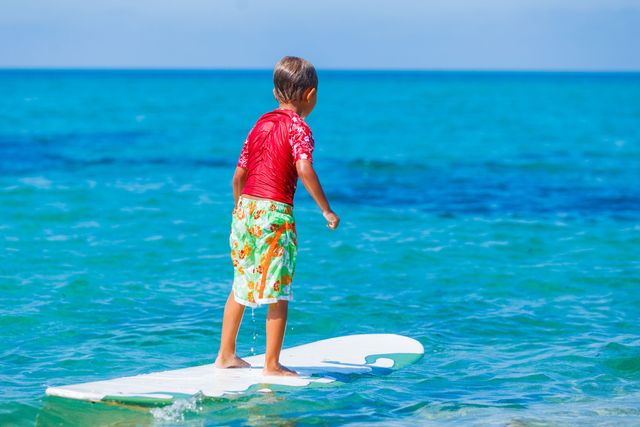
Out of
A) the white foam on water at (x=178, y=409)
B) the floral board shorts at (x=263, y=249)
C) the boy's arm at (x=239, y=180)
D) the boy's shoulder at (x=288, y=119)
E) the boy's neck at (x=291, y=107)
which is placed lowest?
the white foam on water at (x=178, y=409)

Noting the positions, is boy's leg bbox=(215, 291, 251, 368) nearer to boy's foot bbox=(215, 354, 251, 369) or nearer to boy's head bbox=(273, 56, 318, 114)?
boy's foot bbox=(215, 354, 251, 369)

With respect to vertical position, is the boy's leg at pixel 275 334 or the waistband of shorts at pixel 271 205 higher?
the waistband of shorts at pixel 271 205

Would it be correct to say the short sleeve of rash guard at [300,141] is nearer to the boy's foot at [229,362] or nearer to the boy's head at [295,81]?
the boy's head at [295,81]

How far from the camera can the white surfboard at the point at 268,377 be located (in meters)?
5.30

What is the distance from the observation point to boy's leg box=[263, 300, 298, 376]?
5.60m

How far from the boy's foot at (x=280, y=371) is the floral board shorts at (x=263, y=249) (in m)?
0.57

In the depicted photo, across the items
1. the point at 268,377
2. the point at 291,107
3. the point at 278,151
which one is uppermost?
Result: the point at 291,107

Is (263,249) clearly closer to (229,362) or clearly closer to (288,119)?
(288,119)

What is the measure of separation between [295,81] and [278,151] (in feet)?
1.42

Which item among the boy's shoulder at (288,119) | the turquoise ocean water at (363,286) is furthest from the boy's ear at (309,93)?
the turquoise ocean water at (363,286)

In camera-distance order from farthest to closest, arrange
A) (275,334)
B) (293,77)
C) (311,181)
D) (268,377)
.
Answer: (268,377) < (275,334) < (293,77) < (311,181)

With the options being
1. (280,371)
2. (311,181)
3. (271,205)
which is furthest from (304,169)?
(280,371)

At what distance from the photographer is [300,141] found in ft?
17.6

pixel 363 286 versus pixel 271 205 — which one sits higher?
pixel 363 286
